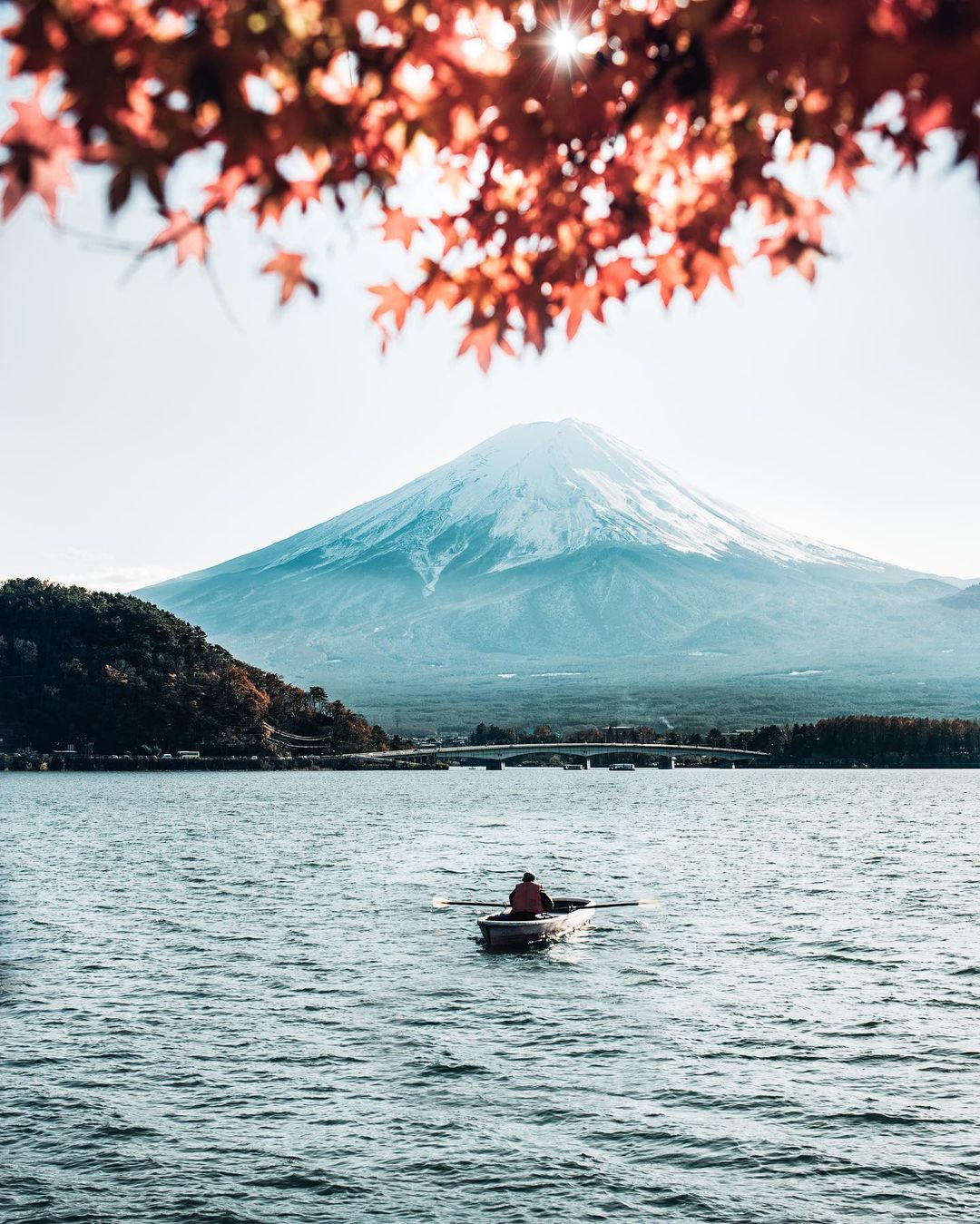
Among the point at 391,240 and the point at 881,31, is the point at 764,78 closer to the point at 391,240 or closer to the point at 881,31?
the point at 881,31

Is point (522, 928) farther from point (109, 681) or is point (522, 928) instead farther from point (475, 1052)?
point (109, 681)

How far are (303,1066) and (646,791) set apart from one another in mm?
144568

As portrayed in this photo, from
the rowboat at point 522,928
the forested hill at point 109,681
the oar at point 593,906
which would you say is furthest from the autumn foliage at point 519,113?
the forested hill at point 109,681

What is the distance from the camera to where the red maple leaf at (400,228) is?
548 centimetres

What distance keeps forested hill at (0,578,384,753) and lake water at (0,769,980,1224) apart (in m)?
126

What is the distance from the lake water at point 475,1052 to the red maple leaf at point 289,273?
1571 cm

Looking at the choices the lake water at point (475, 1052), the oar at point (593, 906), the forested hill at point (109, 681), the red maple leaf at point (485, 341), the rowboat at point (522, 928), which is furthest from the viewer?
the forested hill at point (109, 681)

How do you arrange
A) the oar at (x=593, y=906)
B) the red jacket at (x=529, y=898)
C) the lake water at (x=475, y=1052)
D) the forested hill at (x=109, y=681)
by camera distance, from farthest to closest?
1. the forested hill at (x=109, y=681)
2. the oar at (x=593, y=906)
3. the red jacket at (x=529, y=898)
4. the lake water at (x=475, y=1052)

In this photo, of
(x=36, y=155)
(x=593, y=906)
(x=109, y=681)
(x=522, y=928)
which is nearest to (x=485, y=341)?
(x=36, y=155)

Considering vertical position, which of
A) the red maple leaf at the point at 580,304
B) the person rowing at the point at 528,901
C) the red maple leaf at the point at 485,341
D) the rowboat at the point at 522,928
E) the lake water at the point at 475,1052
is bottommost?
the lake water at the point at 475,1052

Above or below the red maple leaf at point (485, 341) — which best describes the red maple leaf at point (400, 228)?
above

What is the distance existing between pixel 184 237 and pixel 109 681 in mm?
180827

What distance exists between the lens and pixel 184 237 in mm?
4449

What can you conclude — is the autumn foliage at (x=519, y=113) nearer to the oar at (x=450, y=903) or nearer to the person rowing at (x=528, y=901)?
the person rowing at (x=528, y=901)
